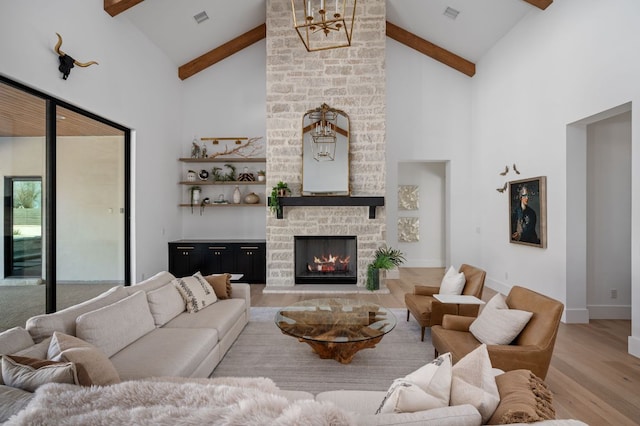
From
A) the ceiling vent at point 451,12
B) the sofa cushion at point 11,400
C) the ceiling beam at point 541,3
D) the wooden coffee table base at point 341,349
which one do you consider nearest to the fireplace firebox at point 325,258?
the wooden coffee table base at point 341,349

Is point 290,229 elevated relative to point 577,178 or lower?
lower

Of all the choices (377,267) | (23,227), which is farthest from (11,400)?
(377,267)

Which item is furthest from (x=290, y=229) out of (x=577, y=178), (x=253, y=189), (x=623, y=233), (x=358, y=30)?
(x=623, y=233)

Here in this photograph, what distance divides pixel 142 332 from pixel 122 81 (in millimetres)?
3753

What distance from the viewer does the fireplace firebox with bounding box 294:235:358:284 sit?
6.47 meters

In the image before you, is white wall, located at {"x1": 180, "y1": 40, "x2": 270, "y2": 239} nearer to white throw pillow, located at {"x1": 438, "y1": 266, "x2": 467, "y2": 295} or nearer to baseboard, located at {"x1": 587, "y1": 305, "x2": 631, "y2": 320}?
white throw pillow, located at {"x1": 438, "y1": 266, "x2": 467, "y2": 295}

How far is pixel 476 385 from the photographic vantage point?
55.0 inches

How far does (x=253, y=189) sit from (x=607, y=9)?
5.77 m

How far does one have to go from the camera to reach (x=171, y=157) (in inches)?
255

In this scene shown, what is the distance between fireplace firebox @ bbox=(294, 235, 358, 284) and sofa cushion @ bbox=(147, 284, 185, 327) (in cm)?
328

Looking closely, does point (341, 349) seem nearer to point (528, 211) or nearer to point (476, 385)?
point (476, 385)

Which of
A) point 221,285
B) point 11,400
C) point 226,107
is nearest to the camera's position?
point 11,400

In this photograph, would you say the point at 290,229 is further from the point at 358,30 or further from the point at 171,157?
the point at 358,30

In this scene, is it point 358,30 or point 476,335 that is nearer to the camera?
point 476,335
